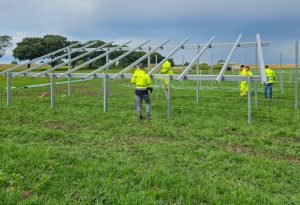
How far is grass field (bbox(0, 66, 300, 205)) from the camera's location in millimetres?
4242

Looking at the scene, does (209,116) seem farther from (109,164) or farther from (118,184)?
(118,184)

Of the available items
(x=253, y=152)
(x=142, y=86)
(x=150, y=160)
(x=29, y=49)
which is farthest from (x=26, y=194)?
(x=29, y=49)

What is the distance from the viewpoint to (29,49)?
56875mm

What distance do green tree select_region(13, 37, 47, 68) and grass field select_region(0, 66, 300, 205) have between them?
48.0 metres

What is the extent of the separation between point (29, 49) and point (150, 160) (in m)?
55.7

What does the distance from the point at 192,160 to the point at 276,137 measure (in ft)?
9.52

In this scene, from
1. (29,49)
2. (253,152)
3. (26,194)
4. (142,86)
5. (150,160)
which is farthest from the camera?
(29,49)

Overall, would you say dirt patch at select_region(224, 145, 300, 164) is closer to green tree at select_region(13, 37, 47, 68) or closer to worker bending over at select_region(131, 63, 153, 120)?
worker bending over at select_region(131, 63, 153, 120)

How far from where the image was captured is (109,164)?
5.42m

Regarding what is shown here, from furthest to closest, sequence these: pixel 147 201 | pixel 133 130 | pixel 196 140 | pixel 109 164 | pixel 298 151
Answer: pixel 133 130 → pixel 196 140 → pixel 298 151 → pixel 109 164 → pixel 147 201

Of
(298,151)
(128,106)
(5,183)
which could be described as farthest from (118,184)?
(128,106)

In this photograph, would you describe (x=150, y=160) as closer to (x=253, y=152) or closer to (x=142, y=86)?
(x=253, y=152)

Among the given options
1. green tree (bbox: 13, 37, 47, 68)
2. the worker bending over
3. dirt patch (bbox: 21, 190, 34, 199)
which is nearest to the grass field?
dirt patch (bbox: 21, 190, 34, 199)

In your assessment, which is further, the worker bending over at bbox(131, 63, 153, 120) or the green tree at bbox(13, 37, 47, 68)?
the green tree at bbox(13, 37, 47, 68)
